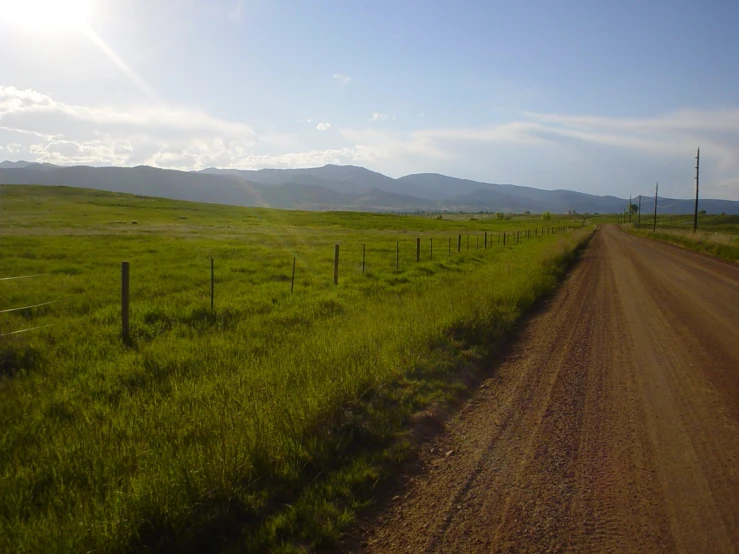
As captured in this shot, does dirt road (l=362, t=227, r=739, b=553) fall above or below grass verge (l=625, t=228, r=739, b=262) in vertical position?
below

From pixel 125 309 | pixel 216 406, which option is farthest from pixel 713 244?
pixel 216 406

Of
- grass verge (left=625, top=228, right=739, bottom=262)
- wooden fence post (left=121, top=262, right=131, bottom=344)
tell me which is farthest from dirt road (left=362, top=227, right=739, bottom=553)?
grass verge (left=625, top=228, right=739, bottom=262)

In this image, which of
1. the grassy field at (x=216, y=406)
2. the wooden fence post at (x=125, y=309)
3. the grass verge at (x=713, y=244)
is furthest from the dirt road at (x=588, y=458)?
the grass verge at (x=713, y=244)

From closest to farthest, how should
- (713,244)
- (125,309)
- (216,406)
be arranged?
(216,406), (125,309), (713,244)

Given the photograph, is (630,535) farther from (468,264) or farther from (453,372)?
(468,264)

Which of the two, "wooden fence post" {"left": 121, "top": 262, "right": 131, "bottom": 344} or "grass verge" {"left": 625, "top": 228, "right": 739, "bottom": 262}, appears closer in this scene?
"wooden fence post" {"left": 121, "top": 262, "right": 131, "bottom": 344}

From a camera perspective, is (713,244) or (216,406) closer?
(216,406)

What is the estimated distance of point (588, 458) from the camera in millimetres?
4590

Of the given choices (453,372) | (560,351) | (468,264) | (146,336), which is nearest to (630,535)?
(453,372)

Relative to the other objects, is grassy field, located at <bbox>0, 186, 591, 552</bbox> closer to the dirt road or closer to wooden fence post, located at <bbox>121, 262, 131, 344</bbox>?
wooden fence post, located at <bbox>121, 262, 131, 344</bbox>

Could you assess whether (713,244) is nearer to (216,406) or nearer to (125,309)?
(125,309)

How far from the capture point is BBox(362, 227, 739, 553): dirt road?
11.5 feet

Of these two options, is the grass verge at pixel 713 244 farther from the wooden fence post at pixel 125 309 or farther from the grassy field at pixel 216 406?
the wooden fence post at pixel 125 309

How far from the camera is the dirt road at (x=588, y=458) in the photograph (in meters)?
3.51
